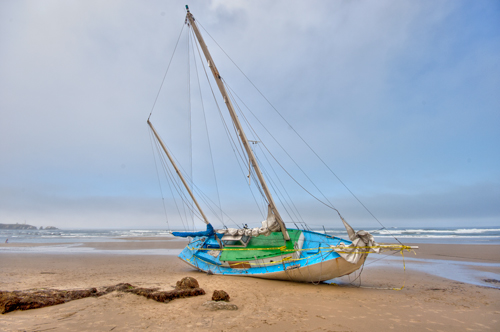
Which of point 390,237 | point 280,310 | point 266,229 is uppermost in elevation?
point 266,229

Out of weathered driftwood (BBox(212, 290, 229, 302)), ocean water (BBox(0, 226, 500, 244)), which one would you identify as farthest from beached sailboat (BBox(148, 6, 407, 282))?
ocean water (BBox(0, 226, 500, 244))

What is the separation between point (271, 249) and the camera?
42.8ft

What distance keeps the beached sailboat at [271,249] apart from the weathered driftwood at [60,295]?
14.4 feet

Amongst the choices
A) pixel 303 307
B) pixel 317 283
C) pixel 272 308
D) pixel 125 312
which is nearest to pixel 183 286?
pixel 125 312

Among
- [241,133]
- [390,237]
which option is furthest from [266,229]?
[390,237]

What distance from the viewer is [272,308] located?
779cm

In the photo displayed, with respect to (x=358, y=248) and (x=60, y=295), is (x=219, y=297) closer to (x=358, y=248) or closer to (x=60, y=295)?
(x=60, y=295)

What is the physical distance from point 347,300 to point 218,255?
775 cm

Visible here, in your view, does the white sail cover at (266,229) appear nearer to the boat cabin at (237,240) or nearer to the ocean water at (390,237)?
the boat cabin at (237,240)

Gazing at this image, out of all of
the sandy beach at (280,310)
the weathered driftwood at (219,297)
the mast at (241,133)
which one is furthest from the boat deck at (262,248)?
the weathered driftwood at (219,297)

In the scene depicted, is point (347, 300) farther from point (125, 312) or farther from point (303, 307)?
point (125, 312)

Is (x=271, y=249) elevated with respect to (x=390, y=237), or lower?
elevated

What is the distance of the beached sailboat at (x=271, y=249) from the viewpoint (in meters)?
10.4

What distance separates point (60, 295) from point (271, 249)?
355 inches
